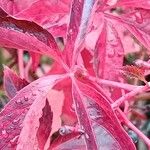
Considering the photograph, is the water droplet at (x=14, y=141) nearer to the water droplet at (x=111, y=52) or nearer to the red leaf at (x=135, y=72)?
the red leaf at (x=135, y=72)

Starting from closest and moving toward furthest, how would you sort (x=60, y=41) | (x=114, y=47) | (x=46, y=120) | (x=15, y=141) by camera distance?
(x=15, y=141) < (x=46, y=120) < (x=114, y=47) < (x=60, y=41)

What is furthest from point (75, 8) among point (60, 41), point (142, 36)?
point (60, 41)

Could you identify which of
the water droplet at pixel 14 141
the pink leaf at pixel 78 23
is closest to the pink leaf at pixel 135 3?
the pink leaf at pixel 78 23

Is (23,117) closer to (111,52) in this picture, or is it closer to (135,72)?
(135,72)

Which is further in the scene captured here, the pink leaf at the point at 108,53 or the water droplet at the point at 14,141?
the pink leaf at the point at 108,53

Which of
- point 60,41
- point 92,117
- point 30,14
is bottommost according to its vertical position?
point 60,41

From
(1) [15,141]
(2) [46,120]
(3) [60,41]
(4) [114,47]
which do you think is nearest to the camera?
(1) [15,141]

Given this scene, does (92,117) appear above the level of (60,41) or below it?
above

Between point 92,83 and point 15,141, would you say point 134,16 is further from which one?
point 15,141

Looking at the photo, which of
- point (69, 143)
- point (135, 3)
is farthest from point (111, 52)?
point (69, 143)
